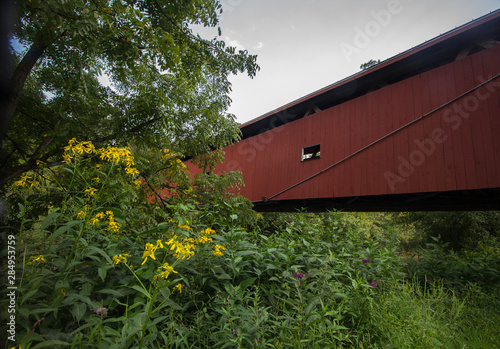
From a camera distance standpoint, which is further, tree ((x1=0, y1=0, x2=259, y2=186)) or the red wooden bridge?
the red wooden bridge

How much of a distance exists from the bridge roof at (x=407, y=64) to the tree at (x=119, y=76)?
11.0 feet

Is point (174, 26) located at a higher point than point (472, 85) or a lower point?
higher

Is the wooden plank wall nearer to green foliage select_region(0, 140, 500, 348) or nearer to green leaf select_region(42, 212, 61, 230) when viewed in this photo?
green foliage select_region(0, 140, 500, 348)

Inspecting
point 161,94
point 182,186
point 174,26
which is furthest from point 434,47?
point 182,186

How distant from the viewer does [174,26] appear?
406 centimetres

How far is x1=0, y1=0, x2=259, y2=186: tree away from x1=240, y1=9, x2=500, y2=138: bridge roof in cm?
335

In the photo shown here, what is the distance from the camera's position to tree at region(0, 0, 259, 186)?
3098mm

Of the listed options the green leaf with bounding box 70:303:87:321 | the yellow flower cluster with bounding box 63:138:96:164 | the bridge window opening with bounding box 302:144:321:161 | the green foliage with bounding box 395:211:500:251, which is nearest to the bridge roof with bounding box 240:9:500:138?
the bridge window opening with bounding box 302:144:321:161

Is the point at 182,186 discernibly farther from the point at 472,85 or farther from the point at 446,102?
the point at 472,85

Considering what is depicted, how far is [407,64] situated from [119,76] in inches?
286

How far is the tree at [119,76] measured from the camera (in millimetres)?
3098

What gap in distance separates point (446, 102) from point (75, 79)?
8.62m

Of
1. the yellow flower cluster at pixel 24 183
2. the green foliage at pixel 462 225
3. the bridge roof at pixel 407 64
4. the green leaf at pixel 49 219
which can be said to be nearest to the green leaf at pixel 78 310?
the green leaf at pixel 49 219

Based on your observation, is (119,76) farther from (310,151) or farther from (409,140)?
(409,140)
